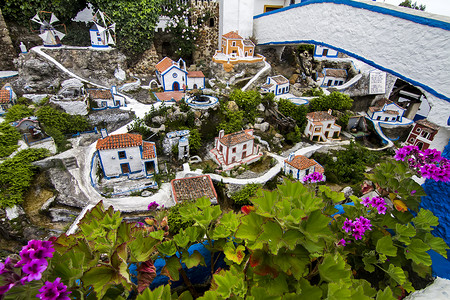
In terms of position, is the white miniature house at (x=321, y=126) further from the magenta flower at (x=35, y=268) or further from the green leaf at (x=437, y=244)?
the magenta flower at (x=35, y=268)

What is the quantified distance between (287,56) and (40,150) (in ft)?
84.4

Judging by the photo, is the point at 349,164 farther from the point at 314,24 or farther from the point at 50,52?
the point at 50,52

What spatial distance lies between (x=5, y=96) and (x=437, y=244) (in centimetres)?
2261

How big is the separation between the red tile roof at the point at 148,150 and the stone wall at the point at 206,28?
14.8m

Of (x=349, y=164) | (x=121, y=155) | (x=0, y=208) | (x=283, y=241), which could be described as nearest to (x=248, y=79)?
(x=349, y=164)

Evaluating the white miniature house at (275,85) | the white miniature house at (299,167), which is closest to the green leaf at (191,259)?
the white miniature house at (299,167)

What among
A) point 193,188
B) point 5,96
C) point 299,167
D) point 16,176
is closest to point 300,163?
point 299,167

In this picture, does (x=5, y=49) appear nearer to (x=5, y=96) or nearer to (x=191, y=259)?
(x=5, y=96)

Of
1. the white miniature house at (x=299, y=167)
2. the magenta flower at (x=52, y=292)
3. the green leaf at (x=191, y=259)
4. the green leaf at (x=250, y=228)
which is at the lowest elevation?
the white miniature house at (x=299, y=167)

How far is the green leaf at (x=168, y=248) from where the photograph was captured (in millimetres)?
2428

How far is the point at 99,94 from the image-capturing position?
17766mm

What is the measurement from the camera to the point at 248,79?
2328 centimetres

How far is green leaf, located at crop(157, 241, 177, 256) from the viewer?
2428 millimetres

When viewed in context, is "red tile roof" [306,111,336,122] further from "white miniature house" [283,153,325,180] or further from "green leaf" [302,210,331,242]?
"green leaf" [302,210,331,242]
